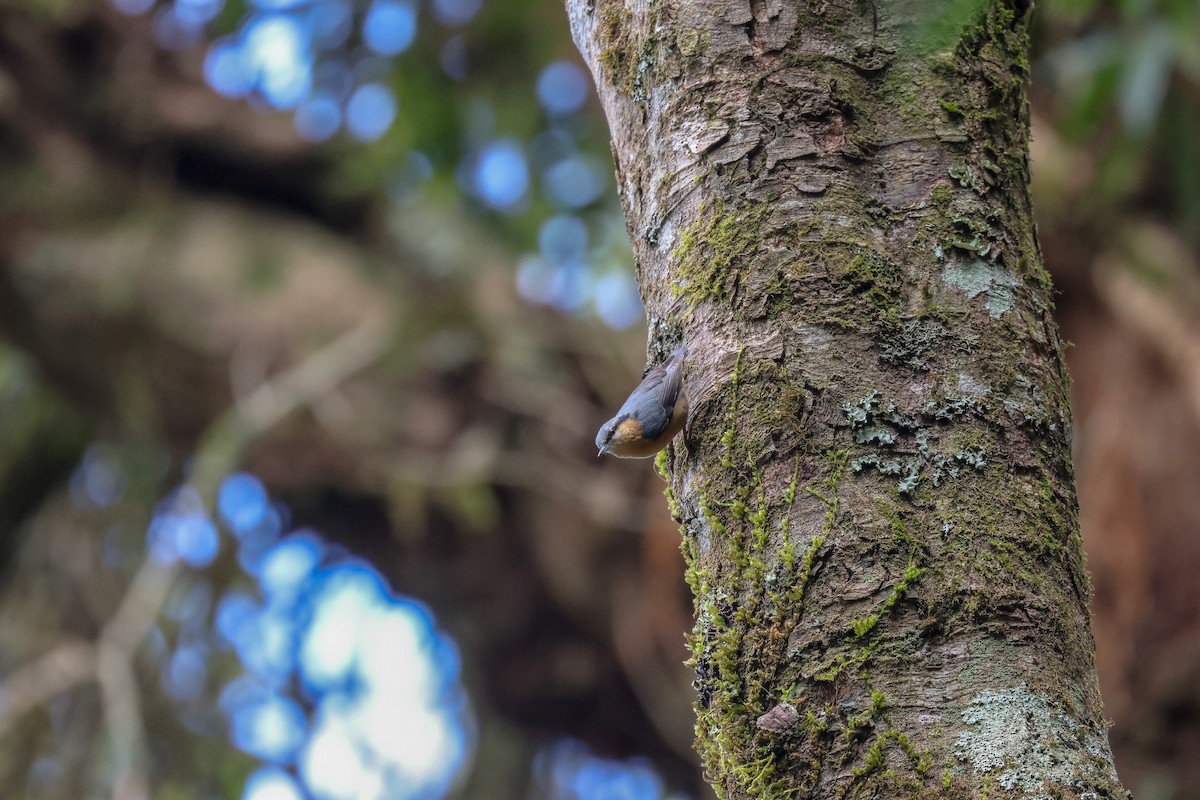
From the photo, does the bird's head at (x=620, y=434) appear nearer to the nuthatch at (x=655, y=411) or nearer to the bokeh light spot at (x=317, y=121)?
the nuthatch at (x=655, y=411)

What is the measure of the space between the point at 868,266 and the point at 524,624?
4600 millimetres

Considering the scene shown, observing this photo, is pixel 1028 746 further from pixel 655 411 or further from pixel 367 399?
pixel 367 399

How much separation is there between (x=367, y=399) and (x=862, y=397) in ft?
13.3

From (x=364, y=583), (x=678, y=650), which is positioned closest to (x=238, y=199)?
(x=364, y=583)

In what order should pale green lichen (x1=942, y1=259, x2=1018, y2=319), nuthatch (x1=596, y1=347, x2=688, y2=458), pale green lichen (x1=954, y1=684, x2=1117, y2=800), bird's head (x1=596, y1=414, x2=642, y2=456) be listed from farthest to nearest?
bird's head (x1=596, y1=414, x2=642, y2=456) < nuthatch (x1=596, y1=347, x2=688, y2=458) < pale green lichen (x1=942, y1=259, x2=1018, y2=319) < pale green lichen (x1=954, y1=684, x2=1117, y2=800)

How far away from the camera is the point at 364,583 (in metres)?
5.83

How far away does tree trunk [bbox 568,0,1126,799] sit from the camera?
1.08 m

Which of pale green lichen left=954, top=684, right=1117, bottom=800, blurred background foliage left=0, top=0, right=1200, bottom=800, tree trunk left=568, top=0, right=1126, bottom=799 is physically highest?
tree trunk left=568, top=0, right=1126, bottom=799

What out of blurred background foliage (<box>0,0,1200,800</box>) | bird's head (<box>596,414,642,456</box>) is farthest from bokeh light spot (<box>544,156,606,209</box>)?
bird's head (<box>596,414,642,456</box>)

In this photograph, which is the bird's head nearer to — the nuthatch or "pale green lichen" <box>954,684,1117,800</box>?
the nuthatch

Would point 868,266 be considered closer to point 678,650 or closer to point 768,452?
point 768,452

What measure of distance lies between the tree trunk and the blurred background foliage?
3338mm

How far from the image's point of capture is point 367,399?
5.02 meters

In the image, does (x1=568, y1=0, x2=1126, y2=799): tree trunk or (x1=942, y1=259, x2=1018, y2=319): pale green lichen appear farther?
(x1=942, y1=259, x2=1018, y2=319): pale green lichen
